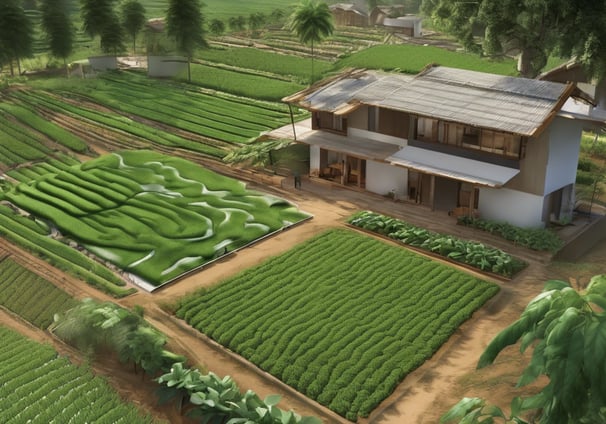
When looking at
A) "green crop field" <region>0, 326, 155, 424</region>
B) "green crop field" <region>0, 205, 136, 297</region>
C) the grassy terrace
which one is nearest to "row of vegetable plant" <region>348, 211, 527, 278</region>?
"green crop field" <region>0, 205, 136, 297</region>

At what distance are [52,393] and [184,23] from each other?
50274 millimetres

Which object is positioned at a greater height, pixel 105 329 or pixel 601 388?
pixel 601 388

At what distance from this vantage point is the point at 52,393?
22.2 meters

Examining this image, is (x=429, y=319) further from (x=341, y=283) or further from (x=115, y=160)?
(x=115, y=160)

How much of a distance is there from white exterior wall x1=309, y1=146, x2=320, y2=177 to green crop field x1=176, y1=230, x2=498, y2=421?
33.1ft

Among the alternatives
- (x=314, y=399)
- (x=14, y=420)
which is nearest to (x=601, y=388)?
(x=314, y=399)

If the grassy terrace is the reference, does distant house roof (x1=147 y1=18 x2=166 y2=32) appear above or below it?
above

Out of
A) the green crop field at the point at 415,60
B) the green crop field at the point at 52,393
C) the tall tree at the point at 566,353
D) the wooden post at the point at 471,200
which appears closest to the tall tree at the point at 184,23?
the green crop field at the point at 415,60

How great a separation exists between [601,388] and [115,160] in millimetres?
41037

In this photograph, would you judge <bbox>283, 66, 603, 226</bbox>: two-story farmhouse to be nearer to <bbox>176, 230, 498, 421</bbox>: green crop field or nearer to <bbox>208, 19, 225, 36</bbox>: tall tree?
<bbox>176, 230, 498, 421</bbox>: green crop field

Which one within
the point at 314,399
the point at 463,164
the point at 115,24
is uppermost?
the point at 115,24

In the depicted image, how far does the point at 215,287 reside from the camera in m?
29.2

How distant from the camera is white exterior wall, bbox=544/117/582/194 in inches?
1325

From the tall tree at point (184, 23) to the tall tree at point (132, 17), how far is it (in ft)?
27.2
